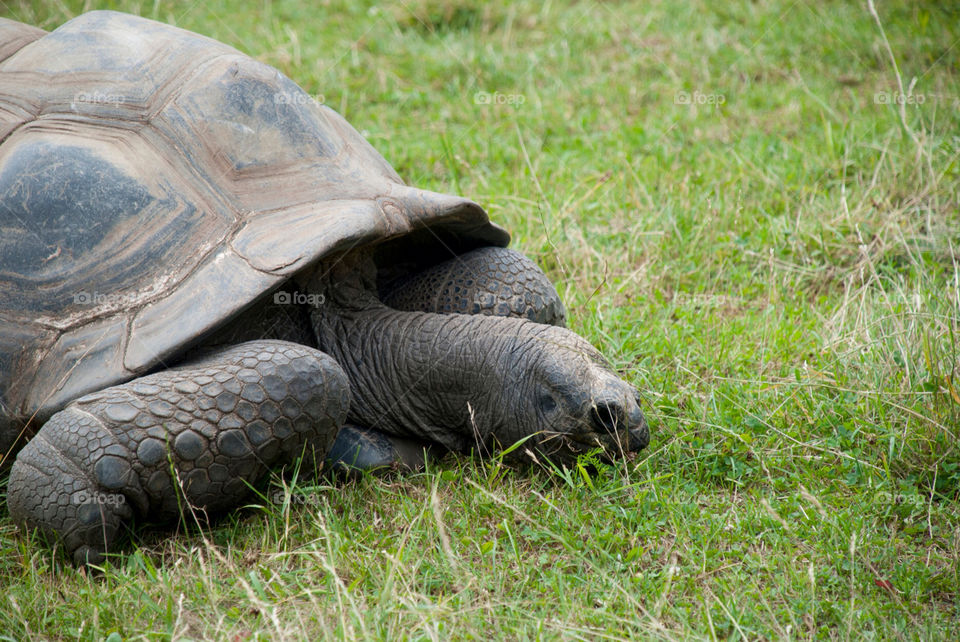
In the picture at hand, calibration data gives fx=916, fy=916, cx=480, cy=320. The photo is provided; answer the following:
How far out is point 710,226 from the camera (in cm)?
468

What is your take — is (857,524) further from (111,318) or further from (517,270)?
(111,318)

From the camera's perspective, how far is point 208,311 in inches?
103

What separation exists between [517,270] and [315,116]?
0.93 m

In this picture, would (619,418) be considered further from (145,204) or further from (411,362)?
(145,204)

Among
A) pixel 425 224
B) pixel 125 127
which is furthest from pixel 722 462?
pixel 125 127

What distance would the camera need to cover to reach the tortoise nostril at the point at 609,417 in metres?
2.81
